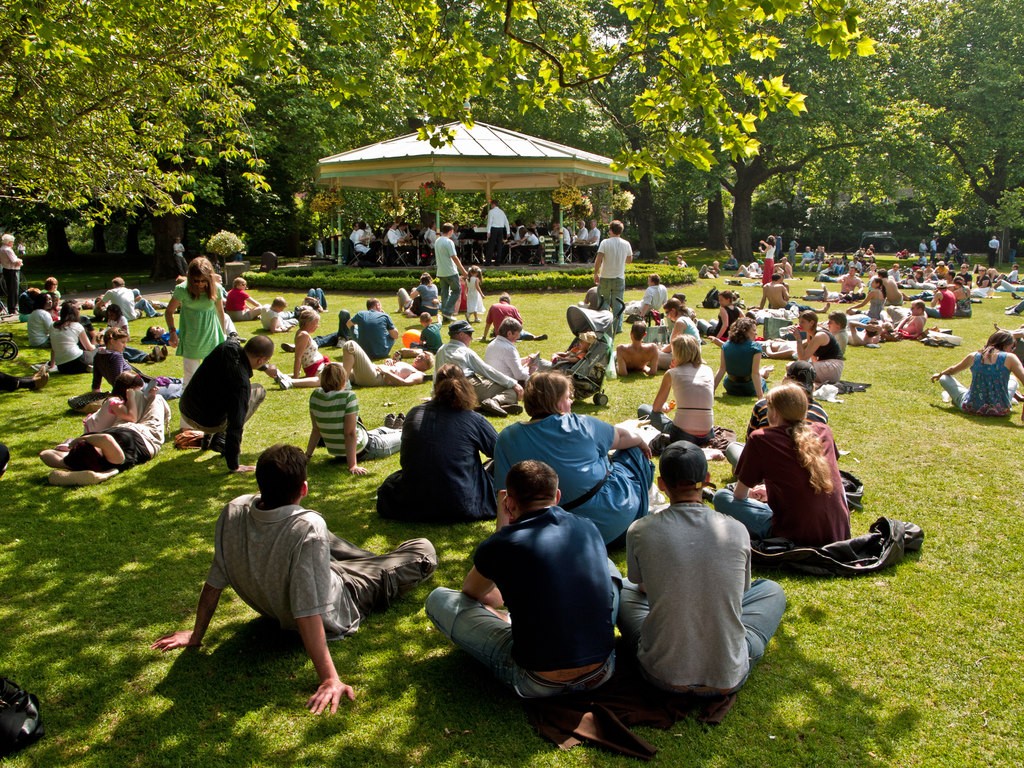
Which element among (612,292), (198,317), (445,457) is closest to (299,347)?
(198,317)

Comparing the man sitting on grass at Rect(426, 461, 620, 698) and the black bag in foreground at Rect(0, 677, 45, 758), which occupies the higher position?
the man sitting on grass at Rect(426, 461, 620, 698)

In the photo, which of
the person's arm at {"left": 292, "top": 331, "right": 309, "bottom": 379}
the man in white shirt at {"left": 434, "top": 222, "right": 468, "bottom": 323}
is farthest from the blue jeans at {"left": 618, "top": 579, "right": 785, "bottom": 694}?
the man in white shirt at {"left": 434, "top": 222, "right": 468, "bottom": 323}

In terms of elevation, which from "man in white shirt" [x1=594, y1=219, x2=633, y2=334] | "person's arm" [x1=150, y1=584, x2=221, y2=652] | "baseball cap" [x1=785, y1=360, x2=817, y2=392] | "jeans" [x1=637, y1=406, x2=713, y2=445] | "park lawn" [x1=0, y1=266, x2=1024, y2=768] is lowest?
"park lawn" [x1=0, y1=266, x2=1024, y2=768]

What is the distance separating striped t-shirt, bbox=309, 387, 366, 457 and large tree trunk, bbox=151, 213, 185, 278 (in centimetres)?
1949

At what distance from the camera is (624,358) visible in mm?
11008

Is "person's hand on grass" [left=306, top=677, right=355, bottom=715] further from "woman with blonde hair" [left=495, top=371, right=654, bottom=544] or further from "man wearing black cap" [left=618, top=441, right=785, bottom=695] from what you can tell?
"woman with blonde hair" [left=495, top=371, right=654, bottom=544]

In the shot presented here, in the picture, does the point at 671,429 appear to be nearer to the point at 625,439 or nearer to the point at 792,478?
the point at 625,439

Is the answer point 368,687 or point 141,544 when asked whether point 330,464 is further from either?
point 368,687

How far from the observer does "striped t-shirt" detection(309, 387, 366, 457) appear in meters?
6.94

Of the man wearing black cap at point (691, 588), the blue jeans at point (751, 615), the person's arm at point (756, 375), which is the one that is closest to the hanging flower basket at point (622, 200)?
the person's arm at point (756, 375)

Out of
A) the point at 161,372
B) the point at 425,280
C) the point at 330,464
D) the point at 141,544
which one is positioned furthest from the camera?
the point at 425,280

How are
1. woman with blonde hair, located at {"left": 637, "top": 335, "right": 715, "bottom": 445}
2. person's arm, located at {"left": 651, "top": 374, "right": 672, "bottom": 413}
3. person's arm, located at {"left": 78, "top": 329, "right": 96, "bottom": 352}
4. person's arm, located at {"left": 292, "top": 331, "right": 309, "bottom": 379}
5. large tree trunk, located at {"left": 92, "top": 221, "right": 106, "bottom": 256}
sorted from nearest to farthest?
woman with blonde hair, located at {"left": 637, "top": 335, "right": 715, "bottom": 445} < person's arm, located at {"left": 651, "top": 374, "right": 672, "bottom": 413} < person's arm, located at {"left": 292, "top": 331, "right": 309, "bottom": 379} < person's arm, located at {"left": 78, "top": 329, "right": 96, "bottom": 352} < large tree trunk, located at {"left": 92, "top": 221, "right": 106, "bottom": 256}

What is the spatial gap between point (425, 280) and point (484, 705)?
13316 mm

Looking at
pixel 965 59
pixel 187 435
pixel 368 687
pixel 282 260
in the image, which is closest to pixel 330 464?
pixel 187 435
